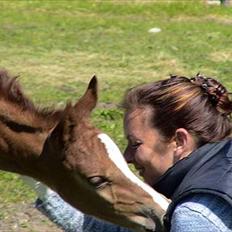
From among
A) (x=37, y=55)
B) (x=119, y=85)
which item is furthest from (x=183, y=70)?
(x=37, y=55)

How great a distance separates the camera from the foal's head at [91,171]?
325 cm

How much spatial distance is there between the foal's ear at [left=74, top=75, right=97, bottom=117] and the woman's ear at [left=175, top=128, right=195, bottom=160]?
26.8 inches

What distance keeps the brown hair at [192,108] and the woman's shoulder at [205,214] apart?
0.36 metres

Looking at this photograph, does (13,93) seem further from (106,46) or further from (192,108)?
(106,46)

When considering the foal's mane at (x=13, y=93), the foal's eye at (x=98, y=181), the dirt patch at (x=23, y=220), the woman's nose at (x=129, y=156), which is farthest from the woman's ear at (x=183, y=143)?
the dirt patch at (x=23, y=220)

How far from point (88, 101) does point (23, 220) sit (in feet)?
6.28

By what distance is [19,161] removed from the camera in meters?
3.55

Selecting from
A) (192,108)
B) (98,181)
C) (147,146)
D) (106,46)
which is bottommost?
(106,46)

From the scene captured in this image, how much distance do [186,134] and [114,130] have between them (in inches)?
169

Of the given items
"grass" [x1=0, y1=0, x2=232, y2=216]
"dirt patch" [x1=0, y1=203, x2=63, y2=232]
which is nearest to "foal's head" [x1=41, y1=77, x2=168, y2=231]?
"dirt patch" [x1=0, y1=203, x2=63, y2=232]

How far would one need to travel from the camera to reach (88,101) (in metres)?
3.42

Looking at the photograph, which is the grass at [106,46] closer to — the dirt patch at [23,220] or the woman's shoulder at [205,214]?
the dirt patch at [23,220]

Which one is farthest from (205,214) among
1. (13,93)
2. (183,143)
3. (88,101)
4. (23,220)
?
(23,220)

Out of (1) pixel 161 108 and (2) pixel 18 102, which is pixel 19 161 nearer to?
(2) pixel 18 102
